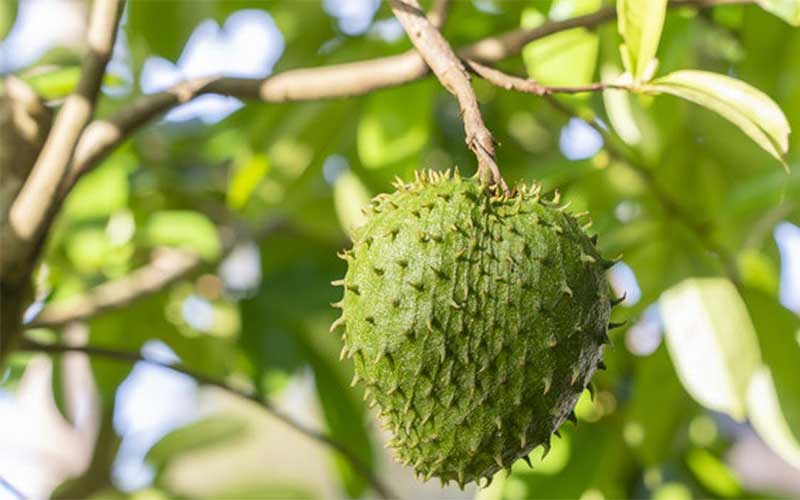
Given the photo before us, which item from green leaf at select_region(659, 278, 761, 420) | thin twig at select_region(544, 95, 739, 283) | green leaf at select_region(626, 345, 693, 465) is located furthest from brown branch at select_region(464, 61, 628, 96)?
green leaf at select_region(626, 345, 693, 465)

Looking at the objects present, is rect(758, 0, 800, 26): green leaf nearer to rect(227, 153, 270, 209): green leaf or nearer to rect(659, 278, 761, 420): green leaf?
rect(659, 278, 761, 420): green leaf

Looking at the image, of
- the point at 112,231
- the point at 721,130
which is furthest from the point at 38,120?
the point at 721,130

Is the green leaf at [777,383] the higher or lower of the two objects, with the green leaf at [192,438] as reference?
higher

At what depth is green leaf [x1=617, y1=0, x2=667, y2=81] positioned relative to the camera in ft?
3.43

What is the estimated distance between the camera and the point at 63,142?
126cm

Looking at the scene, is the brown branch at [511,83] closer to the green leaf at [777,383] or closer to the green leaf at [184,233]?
the green leaf at [777,383]

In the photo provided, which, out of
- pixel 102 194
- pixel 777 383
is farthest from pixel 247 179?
pixel 777 383

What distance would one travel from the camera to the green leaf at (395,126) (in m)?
1.62

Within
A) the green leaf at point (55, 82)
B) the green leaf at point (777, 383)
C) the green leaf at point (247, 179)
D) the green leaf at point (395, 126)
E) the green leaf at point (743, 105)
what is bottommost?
the green leaf at point (777, 383)

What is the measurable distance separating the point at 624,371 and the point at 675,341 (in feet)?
1.38

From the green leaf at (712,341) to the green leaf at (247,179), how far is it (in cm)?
66

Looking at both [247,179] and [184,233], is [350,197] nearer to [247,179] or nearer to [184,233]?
[247,179]

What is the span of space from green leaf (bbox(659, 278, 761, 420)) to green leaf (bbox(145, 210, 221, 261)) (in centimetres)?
76

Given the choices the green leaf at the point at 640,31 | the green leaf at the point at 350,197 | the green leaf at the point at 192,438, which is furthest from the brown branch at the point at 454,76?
the green leaf at the point at 192,438
